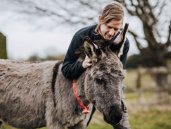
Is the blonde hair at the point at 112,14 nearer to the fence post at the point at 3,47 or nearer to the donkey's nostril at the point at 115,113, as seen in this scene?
the donkey's nostril at the point at 115,113

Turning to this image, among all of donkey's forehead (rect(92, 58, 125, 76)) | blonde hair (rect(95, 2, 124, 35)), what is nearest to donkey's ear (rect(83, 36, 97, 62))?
donkey's forehead (rect(92, 58, 125, 76))

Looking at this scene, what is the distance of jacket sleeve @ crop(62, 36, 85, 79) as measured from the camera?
2.53 m

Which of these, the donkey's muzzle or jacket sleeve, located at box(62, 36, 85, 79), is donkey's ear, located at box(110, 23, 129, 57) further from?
the donkey's muzzle

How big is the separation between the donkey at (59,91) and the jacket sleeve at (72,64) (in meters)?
0.11

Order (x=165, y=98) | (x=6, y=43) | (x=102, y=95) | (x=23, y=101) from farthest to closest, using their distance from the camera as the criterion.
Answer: (x=165, y=98), (x=6, y=43), (x=23, y=101), (x=102, y=95)

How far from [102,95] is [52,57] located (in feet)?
27.5

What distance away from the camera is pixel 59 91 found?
9.07 feet

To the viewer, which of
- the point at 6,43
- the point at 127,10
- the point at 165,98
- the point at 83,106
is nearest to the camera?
A: the point at 83,106

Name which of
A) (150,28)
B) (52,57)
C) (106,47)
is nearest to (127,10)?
(150,28)

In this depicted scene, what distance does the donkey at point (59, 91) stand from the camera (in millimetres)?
2225

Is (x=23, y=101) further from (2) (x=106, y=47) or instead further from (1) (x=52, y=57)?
(1) (x=52, y=57)

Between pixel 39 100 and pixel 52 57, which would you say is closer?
pixel 39 100

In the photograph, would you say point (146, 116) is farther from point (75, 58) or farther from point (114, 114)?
point (114, 114)

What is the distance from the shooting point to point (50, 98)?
280 centimetres
